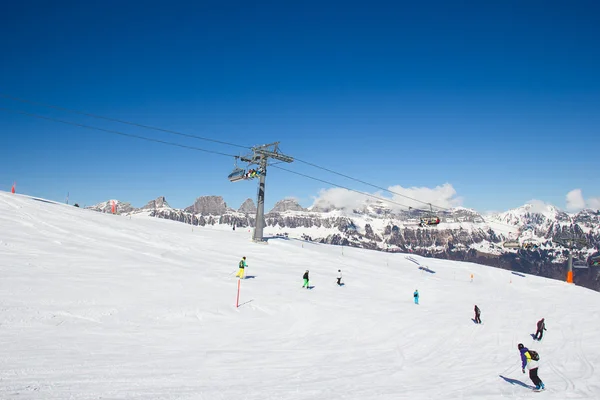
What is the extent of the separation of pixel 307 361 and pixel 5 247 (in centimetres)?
2101

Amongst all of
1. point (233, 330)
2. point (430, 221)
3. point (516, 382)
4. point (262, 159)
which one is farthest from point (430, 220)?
point (233, 330)

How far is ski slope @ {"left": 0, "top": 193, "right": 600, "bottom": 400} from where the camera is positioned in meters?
9.88

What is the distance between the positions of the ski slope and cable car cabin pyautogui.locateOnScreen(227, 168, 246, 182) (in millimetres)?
11802

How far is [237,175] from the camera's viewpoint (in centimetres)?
4294

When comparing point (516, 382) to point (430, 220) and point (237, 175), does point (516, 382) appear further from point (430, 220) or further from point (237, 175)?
point (430, 220)

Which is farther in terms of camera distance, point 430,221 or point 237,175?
point 430,221

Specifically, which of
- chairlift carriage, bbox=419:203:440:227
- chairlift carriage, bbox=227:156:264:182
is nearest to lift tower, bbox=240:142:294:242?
chairlift carriage, bbox=227:156:264:182

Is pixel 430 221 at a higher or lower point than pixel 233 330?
higher

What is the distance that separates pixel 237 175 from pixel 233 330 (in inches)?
1143

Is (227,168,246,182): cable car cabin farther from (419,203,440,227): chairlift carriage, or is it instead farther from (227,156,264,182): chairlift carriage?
(419,203,440,227): chairlift carriage

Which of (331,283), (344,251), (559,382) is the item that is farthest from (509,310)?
(344,251)

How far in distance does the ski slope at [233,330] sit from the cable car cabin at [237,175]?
38.7 ft

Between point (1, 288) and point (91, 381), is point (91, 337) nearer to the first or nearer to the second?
point (91, 381)

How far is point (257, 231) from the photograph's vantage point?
41.5 metres
